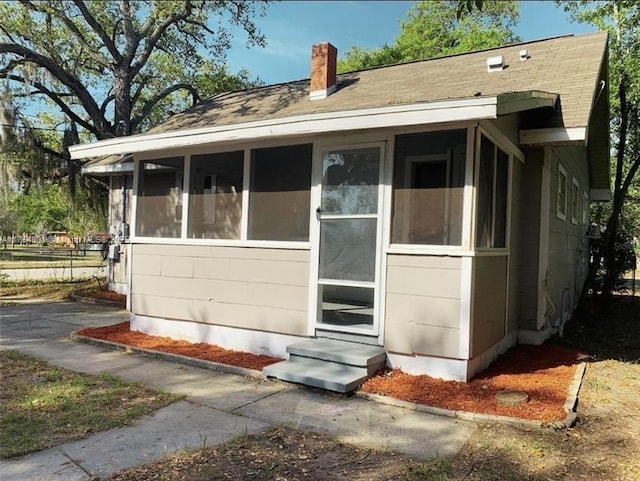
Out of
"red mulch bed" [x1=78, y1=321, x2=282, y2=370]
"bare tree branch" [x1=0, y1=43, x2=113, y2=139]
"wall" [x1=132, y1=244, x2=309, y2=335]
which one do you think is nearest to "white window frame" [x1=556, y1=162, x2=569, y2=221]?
"wall" [x1=132, y1=244, x2=309, y2=335]

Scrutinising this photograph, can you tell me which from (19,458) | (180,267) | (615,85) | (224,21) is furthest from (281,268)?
(224,21)

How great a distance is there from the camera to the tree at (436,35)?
2328 cm

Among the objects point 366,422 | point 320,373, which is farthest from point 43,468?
point 320,373

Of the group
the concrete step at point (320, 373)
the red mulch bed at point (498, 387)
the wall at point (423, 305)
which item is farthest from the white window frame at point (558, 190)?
the concrete step at point (320, 373)

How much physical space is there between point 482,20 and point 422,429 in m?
27.9

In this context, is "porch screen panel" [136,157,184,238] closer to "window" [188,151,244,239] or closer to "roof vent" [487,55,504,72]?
"window" [188,151,244,239]

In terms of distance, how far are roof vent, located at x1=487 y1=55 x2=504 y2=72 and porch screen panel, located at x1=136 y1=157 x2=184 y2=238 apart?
14.5 feet

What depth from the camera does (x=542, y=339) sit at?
6766mm

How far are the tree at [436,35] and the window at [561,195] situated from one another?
15948 mm

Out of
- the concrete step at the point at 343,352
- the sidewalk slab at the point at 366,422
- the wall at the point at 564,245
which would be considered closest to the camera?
the sidewalk slab at the point at 366,422

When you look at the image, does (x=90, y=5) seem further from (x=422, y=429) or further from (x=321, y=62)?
(x=422, y=429)

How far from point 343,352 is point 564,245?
5.10 metres

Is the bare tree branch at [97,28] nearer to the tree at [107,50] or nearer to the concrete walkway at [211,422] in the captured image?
the tree at [107,50]

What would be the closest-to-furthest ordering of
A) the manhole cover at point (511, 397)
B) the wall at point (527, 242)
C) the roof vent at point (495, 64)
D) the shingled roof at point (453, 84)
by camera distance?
1. the manhole cover at point (511, 397)
2. the shingled roof at point (453, 84)
3. the wall at point (527, 242)
4. the roof vent at point (495, 64)
